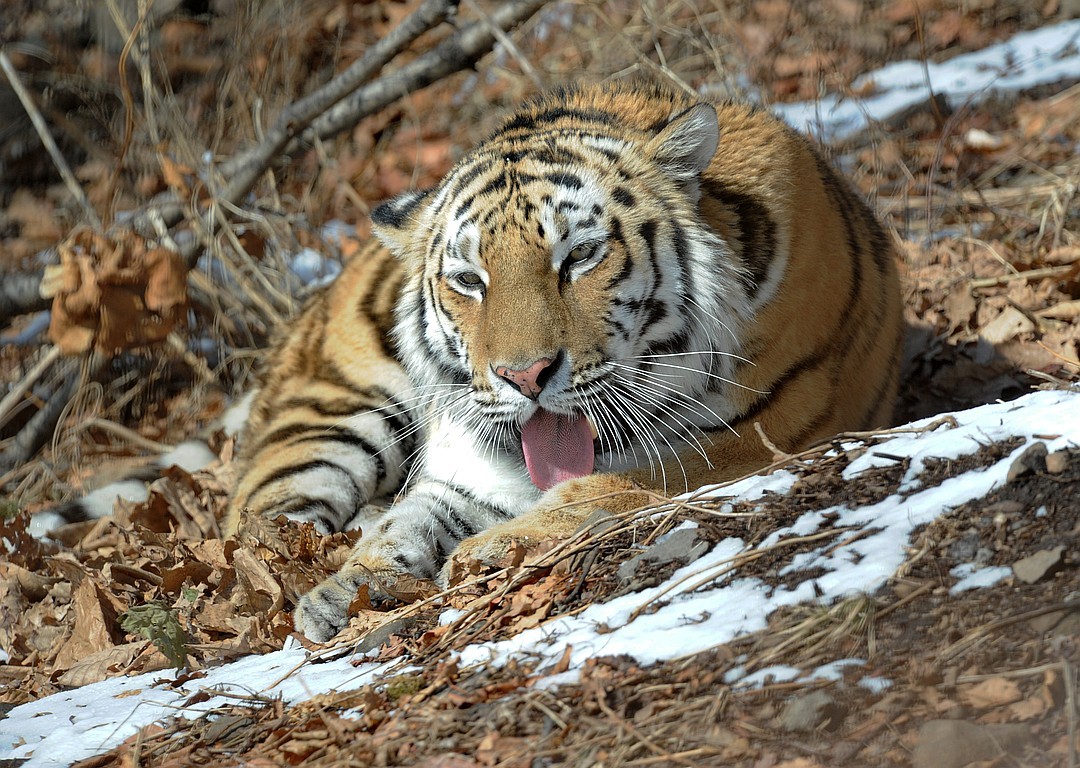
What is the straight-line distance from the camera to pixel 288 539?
3.53 metres

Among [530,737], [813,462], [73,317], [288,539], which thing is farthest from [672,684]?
[73,317]

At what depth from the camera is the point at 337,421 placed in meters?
4.09

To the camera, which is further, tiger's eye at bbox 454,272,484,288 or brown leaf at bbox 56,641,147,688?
tiger's eye at bbox 454,272,484,288

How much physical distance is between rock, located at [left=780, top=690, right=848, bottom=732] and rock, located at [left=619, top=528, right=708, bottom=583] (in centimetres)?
63

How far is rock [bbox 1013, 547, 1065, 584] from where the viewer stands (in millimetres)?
1833

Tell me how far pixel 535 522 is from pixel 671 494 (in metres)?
0.39

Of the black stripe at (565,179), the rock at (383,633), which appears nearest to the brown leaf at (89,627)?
the rock at (383,633)

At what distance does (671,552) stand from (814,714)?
0.71 metres

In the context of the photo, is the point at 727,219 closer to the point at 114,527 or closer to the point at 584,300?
the point at 584,300

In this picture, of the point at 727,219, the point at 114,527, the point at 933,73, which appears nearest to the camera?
the point at 727,219

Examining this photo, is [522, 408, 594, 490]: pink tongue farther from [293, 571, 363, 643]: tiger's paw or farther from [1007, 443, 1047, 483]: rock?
[1007, 443, 1047, 483]: rock

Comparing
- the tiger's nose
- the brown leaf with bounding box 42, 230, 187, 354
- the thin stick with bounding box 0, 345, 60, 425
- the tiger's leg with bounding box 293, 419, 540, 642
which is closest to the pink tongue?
the tiger's leg with bounding box 293, 419, 540, 642

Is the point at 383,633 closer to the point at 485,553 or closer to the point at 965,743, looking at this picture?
the point at 485,553

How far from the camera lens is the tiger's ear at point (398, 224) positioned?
139 inches
